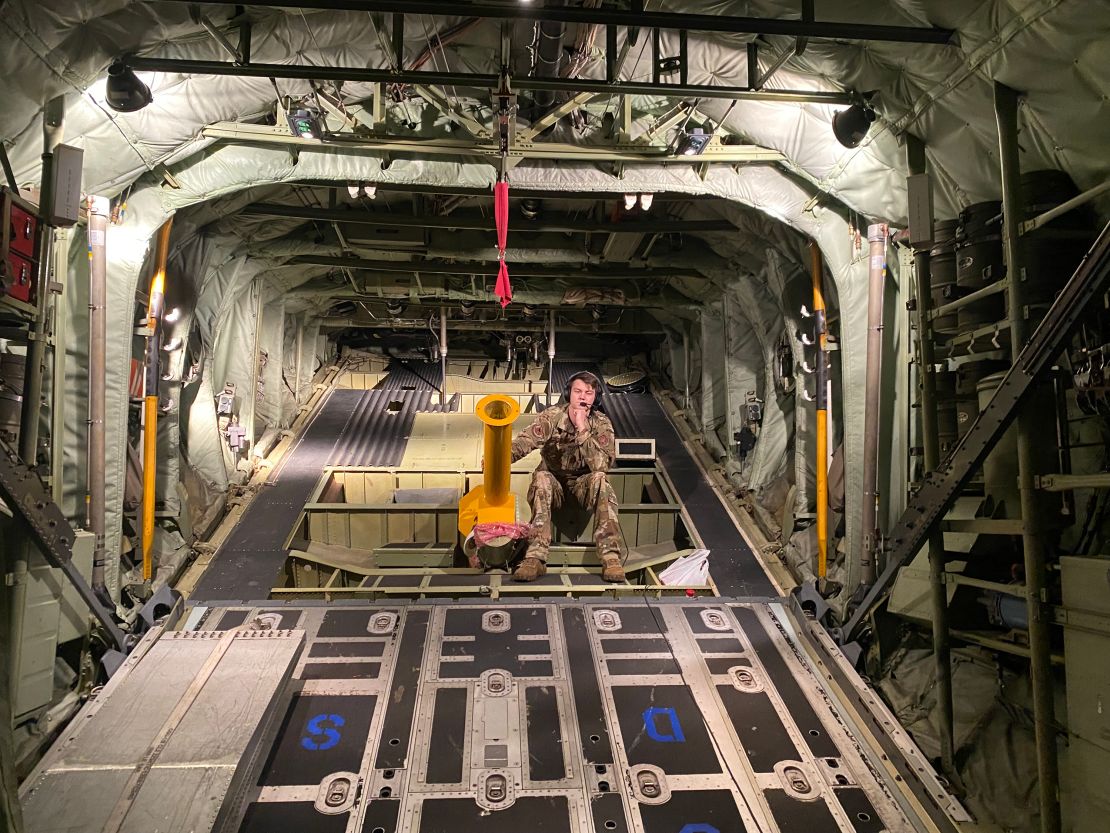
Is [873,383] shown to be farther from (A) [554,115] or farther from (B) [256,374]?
(B) [256,374]

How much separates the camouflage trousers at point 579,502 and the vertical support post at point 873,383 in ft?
6.38

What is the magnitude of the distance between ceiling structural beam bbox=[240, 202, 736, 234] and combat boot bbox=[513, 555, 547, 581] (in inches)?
141

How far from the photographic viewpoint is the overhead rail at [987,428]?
2.52m

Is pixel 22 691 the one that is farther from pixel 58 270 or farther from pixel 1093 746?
pixel 1093 746

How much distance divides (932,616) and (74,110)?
5670mm

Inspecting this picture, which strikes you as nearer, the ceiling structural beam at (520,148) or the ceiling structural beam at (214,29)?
the ceiling structural beam at (214,29)

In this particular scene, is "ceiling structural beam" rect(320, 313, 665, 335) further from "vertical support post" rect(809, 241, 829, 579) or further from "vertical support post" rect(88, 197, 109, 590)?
"vertical support post" rect(88, 197, 109, 590)

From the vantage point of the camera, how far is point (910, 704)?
12.4ft

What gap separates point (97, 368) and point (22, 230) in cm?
102

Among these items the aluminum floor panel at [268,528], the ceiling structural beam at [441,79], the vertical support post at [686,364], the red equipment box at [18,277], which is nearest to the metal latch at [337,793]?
the aluminum floor panel at [268,528]

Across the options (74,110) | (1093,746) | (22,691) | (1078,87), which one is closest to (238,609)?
(22,691)

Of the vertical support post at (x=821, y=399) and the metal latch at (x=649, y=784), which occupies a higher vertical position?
the vertical support post at (x=821, y=399)

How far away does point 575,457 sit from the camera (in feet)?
19.7

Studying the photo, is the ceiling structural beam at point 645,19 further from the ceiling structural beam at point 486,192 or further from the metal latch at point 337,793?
the metal latch at point 337,793
